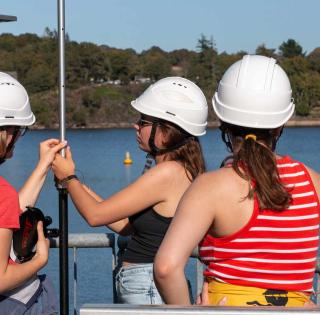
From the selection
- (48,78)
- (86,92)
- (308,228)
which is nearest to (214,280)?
(308,228)

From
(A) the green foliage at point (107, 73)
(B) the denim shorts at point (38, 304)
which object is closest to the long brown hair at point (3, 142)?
(B) the denim shorts at point (38, 304)

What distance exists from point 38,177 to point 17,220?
0.54 metres

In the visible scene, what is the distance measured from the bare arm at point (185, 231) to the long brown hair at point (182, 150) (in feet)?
2.84

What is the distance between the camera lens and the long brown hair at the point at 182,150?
11.8 ft

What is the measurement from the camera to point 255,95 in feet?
9.39

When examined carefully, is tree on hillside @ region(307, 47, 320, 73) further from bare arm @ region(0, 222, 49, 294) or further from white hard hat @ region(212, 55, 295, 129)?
white hard hat @ region(212, 55, 295, 129)

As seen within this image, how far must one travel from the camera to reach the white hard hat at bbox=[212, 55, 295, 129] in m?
2.84

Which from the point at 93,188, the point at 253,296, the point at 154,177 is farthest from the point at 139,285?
the point at 93,188

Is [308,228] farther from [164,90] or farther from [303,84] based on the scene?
[303,84]

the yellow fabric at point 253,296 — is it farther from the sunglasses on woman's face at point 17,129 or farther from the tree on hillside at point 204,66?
the tree on hillside at point 204,66

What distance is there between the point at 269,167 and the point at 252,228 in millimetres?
190

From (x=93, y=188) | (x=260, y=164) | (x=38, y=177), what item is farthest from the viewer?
(x=93, y=188)

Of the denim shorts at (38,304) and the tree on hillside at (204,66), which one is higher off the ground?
the denim shorts at (38,304)

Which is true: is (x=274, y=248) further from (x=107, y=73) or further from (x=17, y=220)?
(x=107, y=73)
